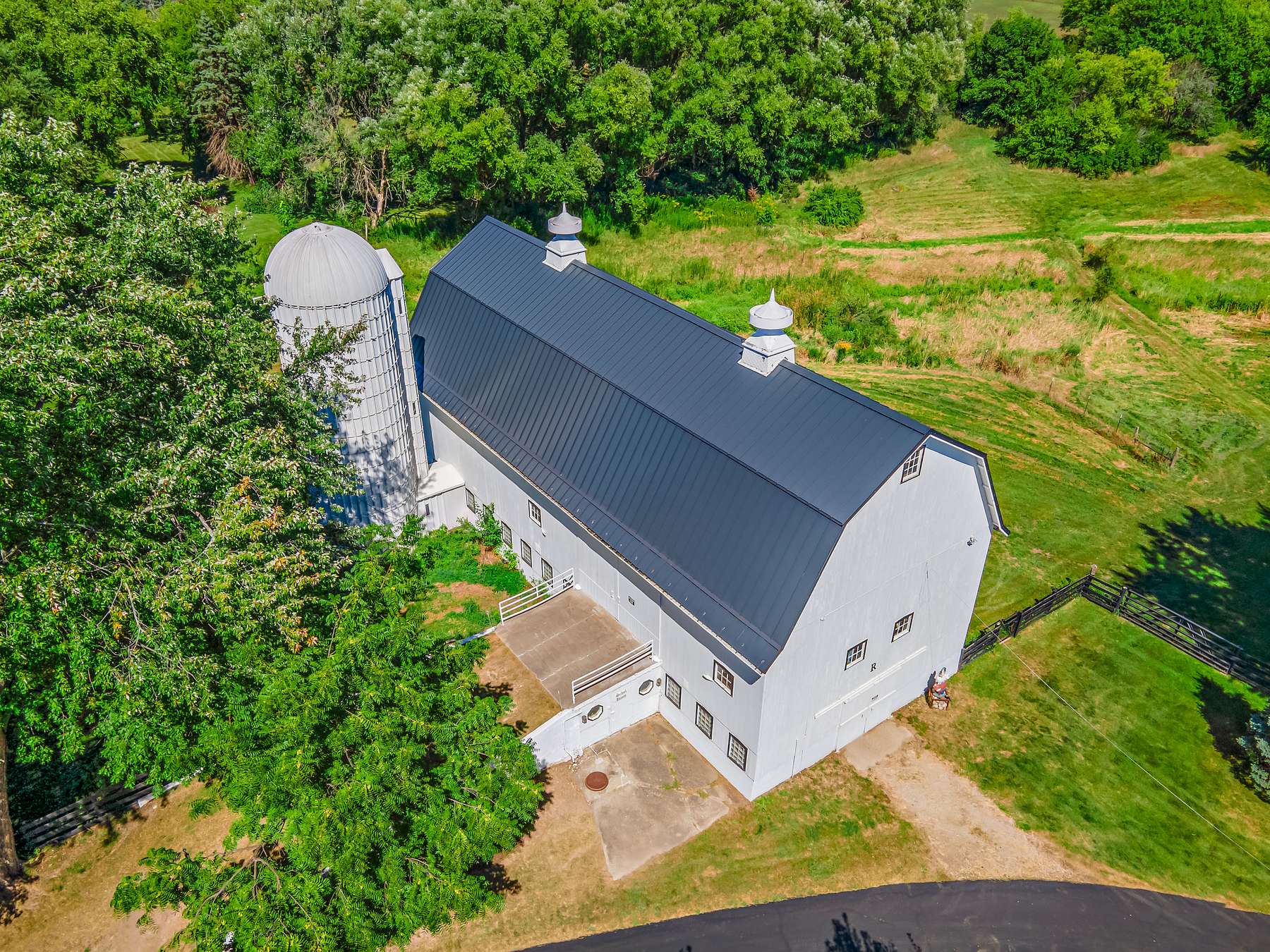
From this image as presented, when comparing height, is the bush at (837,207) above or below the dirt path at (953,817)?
above

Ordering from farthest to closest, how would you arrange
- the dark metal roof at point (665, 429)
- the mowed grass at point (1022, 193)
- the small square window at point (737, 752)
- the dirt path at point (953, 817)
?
1. the mowed grass at point (1022, 193)
2. the small square window at point (737, 752)
3. the dirt path at point (953, 817)
4. the dark metal roof at point (665, 429)

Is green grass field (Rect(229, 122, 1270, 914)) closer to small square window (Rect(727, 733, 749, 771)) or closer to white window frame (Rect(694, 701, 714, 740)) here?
small square window (Rect(727, 733, 749, 771))

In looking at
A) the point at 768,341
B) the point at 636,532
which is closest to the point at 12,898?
the point at 636,532

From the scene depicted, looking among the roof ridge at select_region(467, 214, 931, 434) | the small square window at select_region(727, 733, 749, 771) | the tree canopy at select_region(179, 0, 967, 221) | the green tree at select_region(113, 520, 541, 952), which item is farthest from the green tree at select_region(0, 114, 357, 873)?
the tree canopy at select_region(179, 0, 967, 221)

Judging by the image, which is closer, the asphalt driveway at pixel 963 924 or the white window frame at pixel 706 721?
the asphalt driveway at pixel 963 924

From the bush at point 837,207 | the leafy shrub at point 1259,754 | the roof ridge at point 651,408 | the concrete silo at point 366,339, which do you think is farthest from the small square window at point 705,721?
the bush at point 837,207

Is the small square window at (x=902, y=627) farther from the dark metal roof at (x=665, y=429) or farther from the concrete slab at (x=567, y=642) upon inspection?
the concrete slab at (x=567, y=642)

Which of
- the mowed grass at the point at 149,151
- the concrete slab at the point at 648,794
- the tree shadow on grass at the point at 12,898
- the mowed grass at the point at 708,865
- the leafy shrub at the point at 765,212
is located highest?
the mowed grass at the point at 149,151
